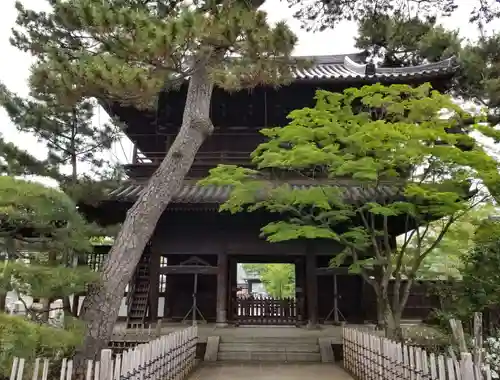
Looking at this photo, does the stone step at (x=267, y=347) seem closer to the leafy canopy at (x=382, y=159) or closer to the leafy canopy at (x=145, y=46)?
the leafy canopy at (x=382, y=159)

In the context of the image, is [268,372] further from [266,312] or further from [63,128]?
[63,128]

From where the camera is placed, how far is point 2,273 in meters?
3.62

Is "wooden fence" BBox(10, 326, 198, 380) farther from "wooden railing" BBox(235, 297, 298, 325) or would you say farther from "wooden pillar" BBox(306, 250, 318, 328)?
"wooden railing" BBox(235, 297, 298, 325)

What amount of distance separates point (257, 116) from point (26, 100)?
228 inches

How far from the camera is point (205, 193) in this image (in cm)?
1021

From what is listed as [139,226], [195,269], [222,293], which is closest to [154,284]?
[195,269]

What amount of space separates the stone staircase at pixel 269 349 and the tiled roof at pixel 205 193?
335 cm

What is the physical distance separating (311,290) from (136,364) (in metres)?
7.13

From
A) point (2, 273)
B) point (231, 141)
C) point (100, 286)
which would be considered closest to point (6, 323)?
point (2, 273)

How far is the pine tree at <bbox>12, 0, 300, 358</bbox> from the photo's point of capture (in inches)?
182

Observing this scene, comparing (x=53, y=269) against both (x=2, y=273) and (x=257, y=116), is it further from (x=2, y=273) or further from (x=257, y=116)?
(x=257, y=116)

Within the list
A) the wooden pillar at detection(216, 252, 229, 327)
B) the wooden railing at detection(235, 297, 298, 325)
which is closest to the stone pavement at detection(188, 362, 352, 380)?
the wooden pillar at detection(216, 252, 229, 327)

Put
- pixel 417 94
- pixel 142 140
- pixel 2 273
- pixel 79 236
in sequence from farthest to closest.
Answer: pixel 142 140 → pixel 417 94 → pixel 79 236 → pixel 2 273

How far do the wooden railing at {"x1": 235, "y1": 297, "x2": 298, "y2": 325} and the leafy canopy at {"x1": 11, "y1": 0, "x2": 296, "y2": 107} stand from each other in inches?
315
